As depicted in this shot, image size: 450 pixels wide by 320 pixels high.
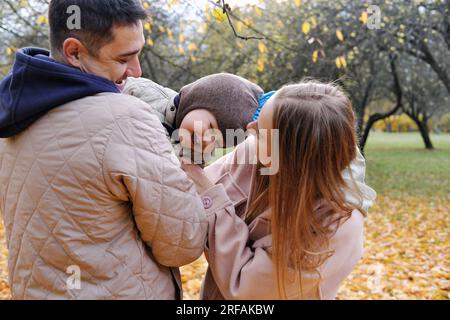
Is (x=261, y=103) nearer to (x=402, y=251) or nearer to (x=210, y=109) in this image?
(x=210, y=109)

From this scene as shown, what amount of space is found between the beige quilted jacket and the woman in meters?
0.18

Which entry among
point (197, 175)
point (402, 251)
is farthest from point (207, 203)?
point (402, 251)

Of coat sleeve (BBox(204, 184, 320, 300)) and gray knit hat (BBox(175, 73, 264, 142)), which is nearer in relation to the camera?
coat sleeve (BBox(204, 184, 320, 300))

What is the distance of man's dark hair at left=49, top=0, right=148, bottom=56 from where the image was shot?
1.38 meters

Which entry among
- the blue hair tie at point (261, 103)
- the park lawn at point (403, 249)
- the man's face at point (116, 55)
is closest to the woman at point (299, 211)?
the blue hair tie at point (261, 103)

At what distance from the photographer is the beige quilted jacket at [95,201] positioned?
4.39 feet

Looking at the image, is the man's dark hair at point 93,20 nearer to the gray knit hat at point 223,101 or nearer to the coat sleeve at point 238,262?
the gray knit hat at point 223,101

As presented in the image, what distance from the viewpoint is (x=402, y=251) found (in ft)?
24.2

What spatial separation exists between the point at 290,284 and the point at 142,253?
0.49 m

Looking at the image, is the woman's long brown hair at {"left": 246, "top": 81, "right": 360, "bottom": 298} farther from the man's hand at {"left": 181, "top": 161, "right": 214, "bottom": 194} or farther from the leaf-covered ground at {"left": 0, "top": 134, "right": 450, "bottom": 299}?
the leaf-covered ground at {"left": 0, "top": 134, "right": 450, "bottom": 299}

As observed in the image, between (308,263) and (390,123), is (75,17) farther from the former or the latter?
(390,123)

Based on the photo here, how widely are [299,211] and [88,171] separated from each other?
657 mm

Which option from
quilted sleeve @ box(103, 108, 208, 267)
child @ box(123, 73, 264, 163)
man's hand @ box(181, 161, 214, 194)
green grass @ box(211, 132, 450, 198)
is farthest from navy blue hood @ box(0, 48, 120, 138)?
green grass @ box(211, 132, 450, 198)

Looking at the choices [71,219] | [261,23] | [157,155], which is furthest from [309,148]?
[261,23]
